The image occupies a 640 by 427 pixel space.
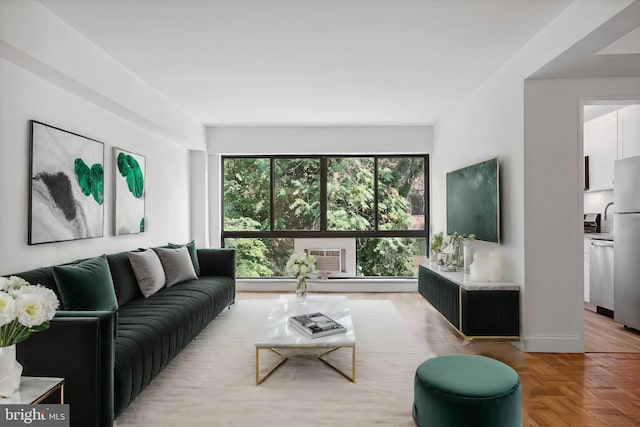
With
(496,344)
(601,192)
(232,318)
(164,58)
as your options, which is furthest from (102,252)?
(601,192)

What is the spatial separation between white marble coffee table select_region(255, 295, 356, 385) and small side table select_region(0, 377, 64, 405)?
4.47ft

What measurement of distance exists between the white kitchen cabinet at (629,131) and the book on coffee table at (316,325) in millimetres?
4084

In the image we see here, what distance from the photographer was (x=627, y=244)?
4273 millimetres

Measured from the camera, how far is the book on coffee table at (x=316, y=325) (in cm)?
302

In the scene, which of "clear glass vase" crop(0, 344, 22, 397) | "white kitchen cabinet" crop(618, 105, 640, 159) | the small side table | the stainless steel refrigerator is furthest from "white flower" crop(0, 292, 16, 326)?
"white kitchen cabinet" crop(618, 105, 640, 159)

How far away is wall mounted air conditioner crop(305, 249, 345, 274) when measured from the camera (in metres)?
6.59

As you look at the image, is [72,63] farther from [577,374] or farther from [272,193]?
[577,374]

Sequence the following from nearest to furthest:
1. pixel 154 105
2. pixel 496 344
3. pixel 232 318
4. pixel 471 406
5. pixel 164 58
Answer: pixel 471 406, pixel 164 58, pixel 496 344, pixel 154 105, pixel 232 318

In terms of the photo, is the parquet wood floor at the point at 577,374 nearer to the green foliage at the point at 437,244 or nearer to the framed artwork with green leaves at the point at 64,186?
the green foliage at the point at 437,244

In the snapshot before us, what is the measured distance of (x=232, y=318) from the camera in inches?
187

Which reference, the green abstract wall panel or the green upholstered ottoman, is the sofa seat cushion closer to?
the green upholstered ottoman

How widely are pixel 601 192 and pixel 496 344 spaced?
3.16 metres

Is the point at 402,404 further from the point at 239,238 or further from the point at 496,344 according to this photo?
the point at 239,238

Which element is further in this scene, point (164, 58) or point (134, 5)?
point (164, 58)
